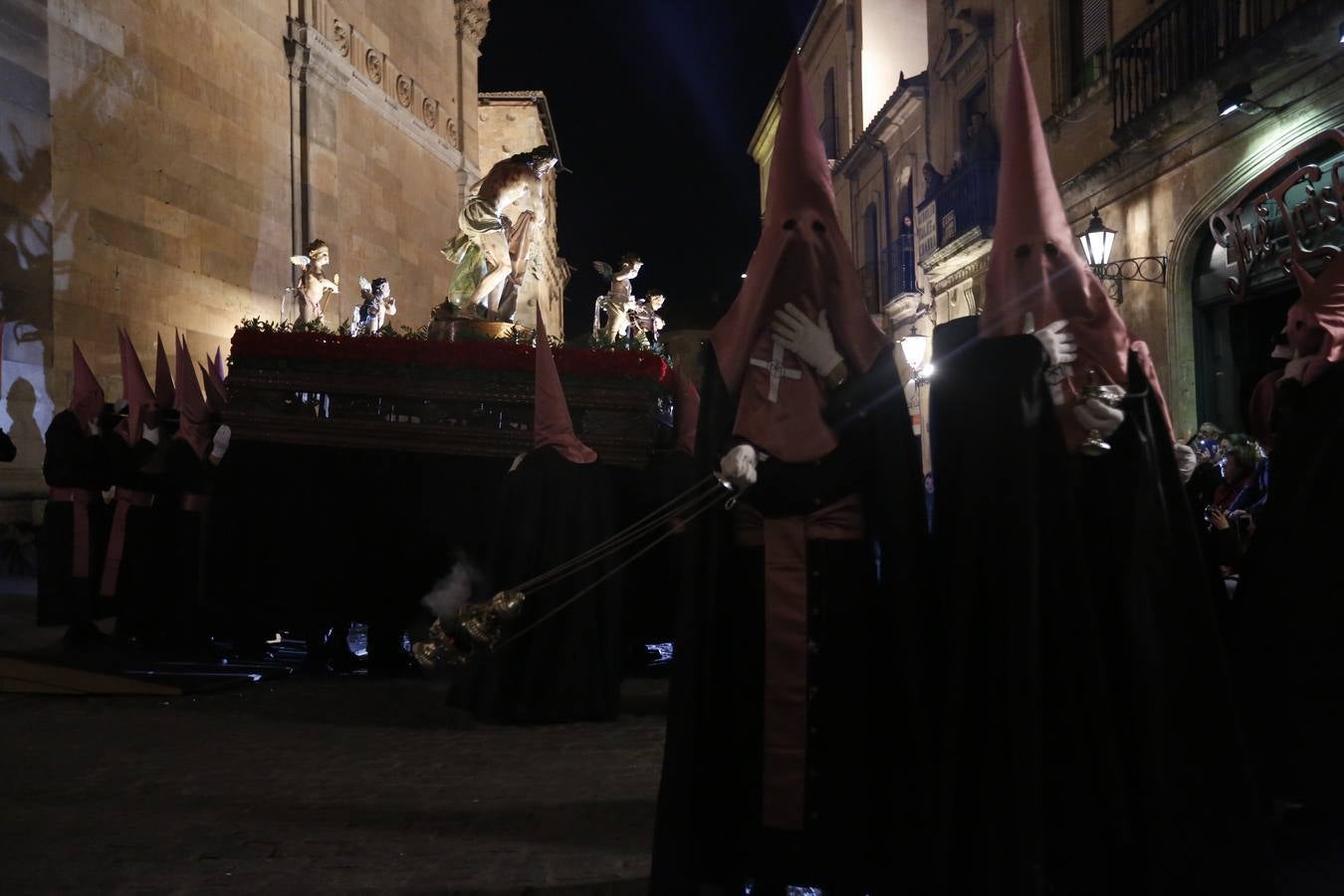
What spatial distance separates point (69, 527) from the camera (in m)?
8.70

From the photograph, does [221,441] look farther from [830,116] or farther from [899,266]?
[830,116]

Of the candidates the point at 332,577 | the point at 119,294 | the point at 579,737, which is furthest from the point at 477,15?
the point at 579,737

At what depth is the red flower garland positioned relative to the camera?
7.46 m

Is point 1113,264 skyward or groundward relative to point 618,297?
skyward

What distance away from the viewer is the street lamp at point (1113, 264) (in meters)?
12.6

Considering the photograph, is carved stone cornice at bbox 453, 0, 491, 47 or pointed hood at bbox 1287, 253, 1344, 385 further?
carved stone cornice at bbox 453, 0, 491, 47

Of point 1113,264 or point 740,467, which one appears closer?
point 740,467

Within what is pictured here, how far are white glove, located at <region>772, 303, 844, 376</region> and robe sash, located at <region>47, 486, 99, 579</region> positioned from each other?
7.77 m

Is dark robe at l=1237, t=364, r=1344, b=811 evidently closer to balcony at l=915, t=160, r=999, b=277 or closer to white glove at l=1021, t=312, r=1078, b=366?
white glove at l=1021, t=312, r=1078, b=366

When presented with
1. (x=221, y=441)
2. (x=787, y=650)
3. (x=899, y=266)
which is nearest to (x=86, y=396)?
(x=221, y=441)

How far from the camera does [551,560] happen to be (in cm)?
641

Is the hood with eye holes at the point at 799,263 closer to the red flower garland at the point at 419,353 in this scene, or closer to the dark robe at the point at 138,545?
the red flower garland at the point at 419,353

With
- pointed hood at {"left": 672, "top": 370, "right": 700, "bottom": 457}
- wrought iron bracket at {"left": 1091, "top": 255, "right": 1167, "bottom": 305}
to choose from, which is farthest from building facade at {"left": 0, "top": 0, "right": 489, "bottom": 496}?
wrought iron bracket at {"left": 1091, "top": 255, "right": 1167, "bottom": 305}

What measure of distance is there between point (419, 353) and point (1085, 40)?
12.5 meters
